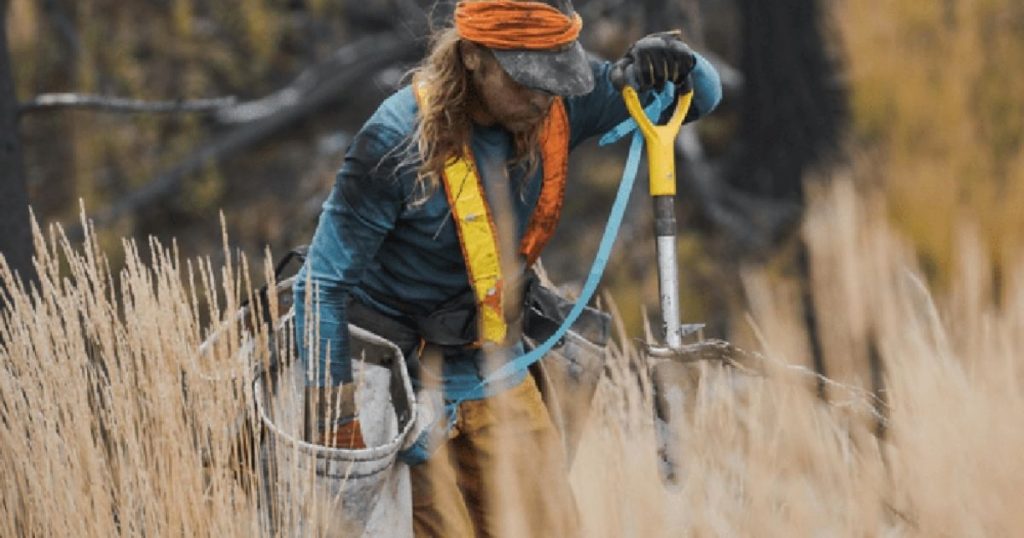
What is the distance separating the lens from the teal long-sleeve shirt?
2.54 m

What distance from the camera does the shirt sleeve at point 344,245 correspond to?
252cm

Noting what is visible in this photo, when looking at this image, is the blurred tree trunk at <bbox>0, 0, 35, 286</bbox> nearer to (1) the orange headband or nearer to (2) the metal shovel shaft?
(1) the orange headband

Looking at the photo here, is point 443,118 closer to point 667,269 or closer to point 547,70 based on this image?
point 547,70

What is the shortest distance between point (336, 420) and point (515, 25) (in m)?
0.79

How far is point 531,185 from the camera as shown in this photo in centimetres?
272

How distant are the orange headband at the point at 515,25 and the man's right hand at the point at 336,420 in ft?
2.27

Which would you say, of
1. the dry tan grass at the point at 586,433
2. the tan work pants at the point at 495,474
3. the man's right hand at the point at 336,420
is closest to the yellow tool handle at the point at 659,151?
the dry tan grass at the point at 586,433

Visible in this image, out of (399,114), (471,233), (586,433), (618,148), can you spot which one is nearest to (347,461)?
(471,233)

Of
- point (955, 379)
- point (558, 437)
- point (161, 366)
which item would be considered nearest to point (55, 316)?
point (161, 366)

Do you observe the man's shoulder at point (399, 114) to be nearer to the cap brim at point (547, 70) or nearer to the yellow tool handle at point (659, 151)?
the cap brim at point (547, 70)

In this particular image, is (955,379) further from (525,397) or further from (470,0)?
(470,0)

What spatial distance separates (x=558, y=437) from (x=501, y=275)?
1.41 feet

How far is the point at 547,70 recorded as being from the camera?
2.45 metres

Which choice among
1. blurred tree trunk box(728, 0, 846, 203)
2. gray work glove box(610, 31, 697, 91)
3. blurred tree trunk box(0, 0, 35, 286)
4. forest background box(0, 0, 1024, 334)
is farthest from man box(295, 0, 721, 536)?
blurred tree trunk box(728, 0, 846, 203)
